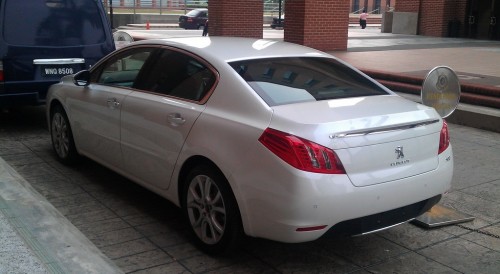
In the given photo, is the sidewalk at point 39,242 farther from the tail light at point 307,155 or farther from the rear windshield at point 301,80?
the rear windshield at point 301,80

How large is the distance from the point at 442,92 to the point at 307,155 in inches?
94.4

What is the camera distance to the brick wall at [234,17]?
19.7 m

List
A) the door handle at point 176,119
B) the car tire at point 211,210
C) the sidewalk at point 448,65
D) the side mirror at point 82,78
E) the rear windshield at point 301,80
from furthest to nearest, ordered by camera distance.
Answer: the sidewalk at point 448,65
the side mirror at point 82,78
the door handle at point 176,119
the rear windshield at point 301,80
the car tire at point 211,210

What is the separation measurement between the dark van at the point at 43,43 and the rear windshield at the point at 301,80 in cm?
458

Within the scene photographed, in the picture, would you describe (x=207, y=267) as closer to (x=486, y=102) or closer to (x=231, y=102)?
(x=231, y=102)

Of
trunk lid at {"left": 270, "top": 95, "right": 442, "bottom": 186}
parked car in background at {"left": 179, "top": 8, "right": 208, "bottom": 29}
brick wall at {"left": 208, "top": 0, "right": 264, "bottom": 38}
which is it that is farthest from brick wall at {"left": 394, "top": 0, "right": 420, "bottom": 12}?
trunk lid at {"left": 270, "top": 95, "right": 442, "bottom": 186}

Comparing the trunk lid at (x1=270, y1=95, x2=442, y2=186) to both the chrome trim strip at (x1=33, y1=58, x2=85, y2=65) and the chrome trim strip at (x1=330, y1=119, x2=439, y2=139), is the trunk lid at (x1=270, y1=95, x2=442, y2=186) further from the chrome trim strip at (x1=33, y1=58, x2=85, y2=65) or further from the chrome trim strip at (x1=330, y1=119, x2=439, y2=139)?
the chrome trim strip at (x1=33, y1=58, x2=85, y2=65)

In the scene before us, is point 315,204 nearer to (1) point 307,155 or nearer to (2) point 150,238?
(1) point 307,155

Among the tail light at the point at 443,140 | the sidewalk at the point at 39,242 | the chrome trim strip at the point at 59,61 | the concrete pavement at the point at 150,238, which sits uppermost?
the chrome trim strip at the point at 59,61

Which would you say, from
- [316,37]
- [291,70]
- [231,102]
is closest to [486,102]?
[291,70]

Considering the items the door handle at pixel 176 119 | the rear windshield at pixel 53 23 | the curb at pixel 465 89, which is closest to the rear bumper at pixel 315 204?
the door handle at pixel 176 119

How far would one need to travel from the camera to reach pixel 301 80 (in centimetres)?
470

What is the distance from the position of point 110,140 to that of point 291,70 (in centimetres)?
193

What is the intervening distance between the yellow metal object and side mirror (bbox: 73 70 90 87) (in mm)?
3573
